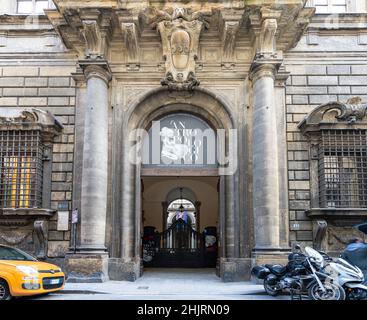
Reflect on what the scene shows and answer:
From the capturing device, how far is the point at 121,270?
50.8ft

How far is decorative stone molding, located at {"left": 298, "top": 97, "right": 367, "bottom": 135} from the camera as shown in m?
16.0

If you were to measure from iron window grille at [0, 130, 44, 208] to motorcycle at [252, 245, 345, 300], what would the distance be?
8265 millimetres

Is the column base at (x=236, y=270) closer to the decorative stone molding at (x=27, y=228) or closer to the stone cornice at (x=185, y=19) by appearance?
the decorative stone molding at (x=27, y=228)

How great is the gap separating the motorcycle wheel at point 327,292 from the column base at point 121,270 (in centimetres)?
670

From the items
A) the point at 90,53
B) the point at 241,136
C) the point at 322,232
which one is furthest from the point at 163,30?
the point at 322,232

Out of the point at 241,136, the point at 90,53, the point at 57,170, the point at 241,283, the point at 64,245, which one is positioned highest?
the point at 90,53

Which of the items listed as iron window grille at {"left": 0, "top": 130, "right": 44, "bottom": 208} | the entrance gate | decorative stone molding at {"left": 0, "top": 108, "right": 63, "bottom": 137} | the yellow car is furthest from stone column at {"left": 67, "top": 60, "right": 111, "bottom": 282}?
the entrance gate

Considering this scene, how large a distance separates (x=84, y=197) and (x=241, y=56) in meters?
7.48

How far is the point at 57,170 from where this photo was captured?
16.5m

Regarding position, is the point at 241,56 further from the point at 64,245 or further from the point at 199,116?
the point at 64,245

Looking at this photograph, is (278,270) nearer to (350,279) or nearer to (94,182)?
(350,279)

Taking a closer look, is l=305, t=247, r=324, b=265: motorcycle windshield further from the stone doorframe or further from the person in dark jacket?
the stone doorframe

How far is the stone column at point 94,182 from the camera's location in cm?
1481

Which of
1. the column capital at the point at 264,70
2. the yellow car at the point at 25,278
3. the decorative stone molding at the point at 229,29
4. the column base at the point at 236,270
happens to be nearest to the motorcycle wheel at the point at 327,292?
the column base at the point at 236,270
